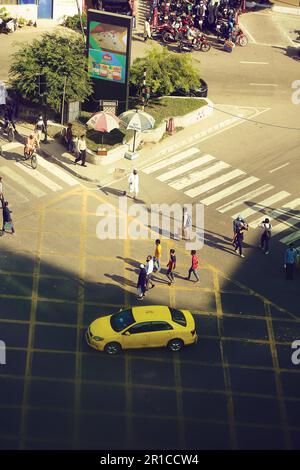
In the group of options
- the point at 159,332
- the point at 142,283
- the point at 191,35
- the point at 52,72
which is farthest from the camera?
the point at 191,35

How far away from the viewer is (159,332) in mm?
30484

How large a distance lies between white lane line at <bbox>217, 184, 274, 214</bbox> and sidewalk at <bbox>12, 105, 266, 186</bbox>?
206 inches

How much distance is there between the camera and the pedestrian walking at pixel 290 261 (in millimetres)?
35250

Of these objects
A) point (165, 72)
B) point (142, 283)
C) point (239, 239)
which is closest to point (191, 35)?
point (165, 72)

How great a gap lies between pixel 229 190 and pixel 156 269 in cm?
820

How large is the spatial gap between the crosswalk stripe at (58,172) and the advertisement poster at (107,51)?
6.28 meters

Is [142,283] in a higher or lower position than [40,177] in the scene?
lower

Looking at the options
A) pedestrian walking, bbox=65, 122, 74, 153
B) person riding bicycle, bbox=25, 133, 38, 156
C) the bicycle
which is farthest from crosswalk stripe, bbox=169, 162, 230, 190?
person riding bicycle, bbox=25, 133, 38, 156

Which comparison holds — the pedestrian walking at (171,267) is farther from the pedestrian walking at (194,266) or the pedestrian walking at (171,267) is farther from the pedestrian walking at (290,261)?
the pedestrian walking at (290,261)

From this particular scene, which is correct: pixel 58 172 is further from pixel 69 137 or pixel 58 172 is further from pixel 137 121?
pixel 137 121

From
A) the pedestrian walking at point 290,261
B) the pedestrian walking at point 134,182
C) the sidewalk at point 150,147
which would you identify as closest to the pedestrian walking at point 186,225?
the pedestrian walking at point 134,182

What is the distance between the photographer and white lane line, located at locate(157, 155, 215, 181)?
1672 inches

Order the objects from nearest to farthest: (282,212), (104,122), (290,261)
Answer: (290,261)
(282,212)
(104,122)

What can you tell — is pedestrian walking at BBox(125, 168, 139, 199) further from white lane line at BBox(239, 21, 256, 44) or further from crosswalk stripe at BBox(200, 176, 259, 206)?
white lane line at BBox(239, 21, 256, 44)
